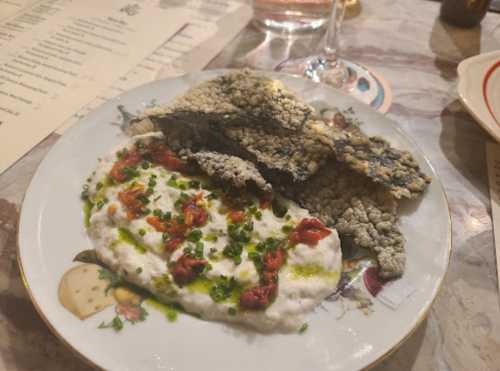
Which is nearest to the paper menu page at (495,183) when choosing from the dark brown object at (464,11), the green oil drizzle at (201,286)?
the green oil drizzle at (201,286)

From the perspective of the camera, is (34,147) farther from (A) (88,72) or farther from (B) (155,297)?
(B) (155,297)

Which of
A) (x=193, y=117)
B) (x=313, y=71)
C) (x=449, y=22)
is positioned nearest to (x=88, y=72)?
(x=193, y=117)

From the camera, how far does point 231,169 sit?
174cm

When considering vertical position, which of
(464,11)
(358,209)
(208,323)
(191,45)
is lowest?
(208,323)

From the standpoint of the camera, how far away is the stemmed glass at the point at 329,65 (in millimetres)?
2578

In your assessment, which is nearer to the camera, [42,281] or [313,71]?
[42,281]

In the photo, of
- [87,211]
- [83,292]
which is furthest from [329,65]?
[83,292]

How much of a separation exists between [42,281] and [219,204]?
0.68m

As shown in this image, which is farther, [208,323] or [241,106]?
[241,106]

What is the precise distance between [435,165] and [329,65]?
92 cm

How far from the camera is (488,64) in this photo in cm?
247

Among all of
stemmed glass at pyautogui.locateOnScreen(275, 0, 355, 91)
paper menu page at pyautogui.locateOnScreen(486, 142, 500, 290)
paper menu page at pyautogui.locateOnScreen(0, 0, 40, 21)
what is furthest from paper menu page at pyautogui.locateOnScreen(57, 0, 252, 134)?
paper menu page at pyautogui.locateOnScreen(486, 142, 500, 290)

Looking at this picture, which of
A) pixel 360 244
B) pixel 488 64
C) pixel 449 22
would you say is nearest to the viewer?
pixel 360 244

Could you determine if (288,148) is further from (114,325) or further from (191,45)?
(191,45)
